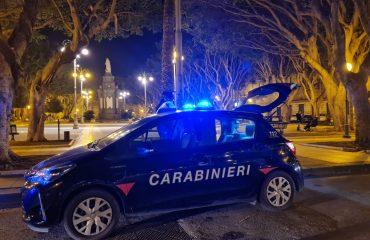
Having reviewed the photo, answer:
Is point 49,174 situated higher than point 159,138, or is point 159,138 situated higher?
point 159,138

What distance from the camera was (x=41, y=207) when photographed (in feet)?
17.1

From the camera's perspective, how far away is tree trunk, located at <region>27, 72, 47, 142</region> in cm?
1856

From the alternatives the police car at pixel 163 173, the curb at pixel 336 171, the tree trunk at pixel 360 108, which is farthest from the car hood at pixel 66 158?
the tree trunk at pixel 360 108

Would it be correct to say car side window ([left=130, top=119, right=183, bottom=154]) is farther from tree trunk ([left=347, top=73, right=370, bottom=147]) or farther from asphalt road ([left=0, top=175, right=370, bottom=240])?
tree trunk ([left=347, top=73, right=370, bottom=147])

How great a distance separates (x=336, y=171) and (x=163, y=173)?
621cm

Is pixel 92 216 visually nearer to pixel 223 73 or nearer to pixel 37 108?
pixel 37 108

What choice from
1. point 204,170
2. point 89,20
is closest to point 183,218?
point 204,170

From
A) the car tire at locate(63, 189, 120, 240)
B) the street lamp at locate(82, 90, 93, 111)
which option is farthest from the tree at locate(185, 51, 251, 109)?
the car tire at locate(63, 189, 120, 240)

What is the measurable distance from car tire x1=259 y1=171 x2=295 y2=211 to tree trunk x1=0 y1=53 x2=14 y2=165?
7245 millimetres

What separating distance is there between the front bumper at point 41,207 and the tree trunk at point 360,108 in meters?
12.9

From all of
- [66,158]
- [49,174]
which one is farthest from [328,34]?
[49,174]

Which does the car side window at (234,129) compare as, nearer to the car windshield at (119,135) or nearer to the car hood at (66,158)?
the car windshield at (119,135)

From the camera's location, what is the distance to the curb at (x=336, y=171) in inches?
A: 392

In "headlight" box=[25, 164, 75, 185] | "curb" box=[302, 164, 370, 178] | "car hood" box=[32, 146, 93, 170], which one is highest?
"car hood" box=[32, 146, 93, 170]
